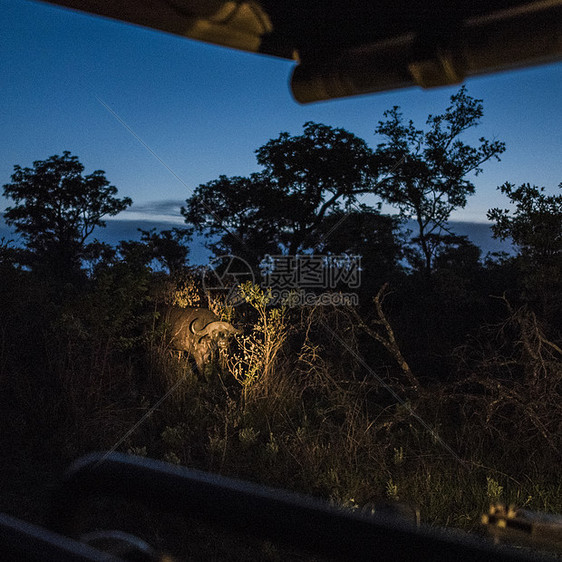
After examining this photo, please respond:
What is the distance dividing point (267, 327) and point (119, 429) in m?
1.96

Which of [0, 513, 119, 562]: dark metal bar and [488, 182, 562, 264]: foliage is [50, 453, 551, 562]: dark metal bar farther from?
[488, 182, 562, 264]: foliage

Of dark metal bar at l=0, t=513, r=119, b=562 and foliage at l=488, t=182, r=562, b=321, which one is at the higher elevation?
foliage at l=488, t=182, r=562, b=321

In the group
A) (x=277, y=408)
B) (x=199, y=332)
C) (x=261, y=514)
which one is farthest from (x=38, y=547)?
(x=199, y=332)

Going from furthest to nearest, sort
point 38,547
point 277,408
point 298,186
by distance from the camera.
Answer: point 298,186
point 277,408
point 38,547

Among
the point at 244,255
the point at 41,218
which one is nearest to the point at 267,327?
the point at 244,255

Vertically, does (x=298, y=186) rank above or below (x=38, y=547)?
above

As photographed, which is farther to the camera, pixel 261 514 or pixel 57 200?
pixel 57 200

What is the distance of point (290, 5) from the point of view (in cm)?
141

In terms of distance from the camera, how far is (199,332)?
24.0ft

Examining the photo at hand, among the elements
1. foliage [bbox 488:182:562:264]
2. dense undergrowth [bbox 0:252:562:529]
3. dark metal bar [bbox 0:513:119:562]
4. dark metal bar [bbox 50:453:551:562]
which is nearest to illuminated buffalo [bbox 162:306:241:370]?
dense undergrowth [bbox 0:252:562:529]

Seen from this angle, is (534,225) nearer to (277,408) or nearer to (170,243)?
(277,408)

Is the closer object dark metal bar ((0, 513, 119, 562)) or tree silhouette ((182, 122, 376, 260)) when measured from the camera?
dark metal bar ((0, 513, 119, 562))

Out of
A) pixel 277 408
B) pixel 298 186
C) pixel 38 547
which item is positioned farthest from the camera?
pixel 298 186

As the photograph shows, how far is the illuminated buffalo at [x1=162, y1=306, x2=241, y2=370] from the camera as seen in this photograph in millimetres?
7250
